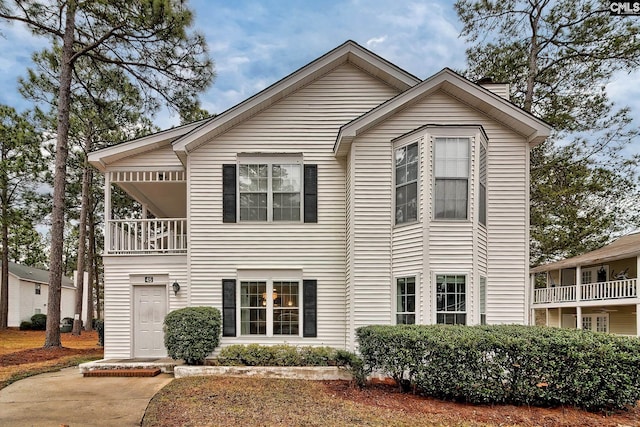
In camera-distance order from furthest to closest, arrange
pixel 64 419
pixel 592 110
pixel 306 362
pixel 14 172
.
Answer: pixel 14 172, pixel 592 110, pixel 306 362, pixel 64 419

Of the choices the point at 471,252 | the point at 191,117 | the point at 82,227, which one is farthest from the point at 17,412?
the point at 82,227

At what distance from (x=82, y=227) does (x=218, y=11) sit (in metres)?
12.2

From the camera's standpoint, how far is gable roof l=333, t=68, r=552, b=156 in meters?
8.18

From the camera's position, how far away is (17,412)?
5535mm

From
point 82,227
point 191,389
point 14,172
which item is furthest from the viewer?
point 14,172

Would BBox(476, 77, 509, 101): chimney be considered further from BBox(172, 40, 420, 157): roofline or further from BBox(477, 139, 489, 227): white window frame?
BBox(477, 139, 489, 227): white window frame

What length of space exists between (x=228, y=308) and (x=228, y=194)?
9.07ft

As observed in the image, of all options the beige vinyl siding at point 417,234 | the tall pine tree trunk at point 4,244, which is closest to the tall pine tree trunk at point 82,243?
the tall pine tree trunk at point 4,244

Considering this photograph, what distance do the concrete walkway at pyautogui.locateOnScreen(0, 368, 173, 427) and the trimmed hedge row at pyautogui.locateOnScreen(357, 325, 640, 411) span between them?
174 inches

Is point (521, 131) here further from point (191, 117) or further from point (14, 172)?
point (14, 172)

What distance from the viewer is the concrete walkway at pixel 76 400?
522 cm

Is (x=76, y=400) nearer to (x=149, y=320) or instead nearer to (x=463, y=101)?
(x=149, y=320)

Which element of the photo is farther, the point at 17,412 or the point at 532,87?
the point at 532,87

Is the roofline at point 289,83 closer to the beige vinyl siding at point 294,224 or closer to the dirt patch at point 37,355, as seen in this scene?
the beige vinyl siding at point 294,224
